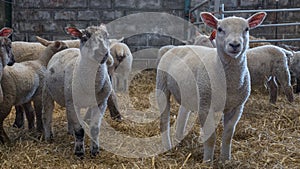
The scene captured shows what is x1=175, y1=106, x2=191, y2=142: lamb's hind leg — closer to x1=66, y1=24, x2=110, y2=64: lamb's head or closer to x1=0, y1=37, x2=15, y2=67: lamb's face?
x1=66, y1=24, x2=110, y2=64: lamb's head

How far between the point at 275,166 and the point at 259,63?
2321mm

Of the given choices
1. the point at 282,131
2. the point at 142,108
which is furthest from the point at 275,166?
the point at 142,108

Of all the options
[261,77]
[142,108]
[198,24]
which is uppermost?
[198,24]

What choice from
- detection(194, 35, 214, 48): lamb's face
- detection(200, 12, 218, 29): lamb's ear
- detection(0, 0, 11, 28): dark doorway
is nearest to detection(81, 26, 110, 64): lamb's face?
detection(200, 12, 218, 29): lamb's ear

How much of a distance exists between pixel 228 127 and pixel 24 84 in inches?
86.3

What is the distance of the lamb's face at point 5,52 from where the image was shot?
357 centimetres

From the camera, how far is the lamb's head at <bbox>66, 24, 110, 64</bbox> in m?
3.04

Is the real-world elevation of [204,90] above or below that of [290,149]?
above

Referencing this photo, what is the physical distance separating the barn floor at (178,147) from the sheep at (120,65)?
48.9 inches

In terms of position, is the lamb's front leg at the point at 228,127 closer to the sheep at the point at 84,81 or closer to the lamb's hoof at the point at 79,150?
the sheep at the point at 84,81

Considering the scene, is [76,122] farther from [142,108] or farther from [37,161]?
[142,108]

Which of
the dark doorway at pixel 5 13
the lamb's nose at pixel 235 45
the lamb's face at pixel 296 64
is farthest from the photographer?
the dark doorway at pixel 5 13

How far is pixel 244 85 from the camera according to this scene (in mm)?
2982

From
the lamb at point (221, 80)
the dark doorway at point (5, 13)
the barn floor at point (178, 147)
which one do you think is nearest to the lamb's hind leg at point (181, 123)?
the barn floor at point (178, 147)
